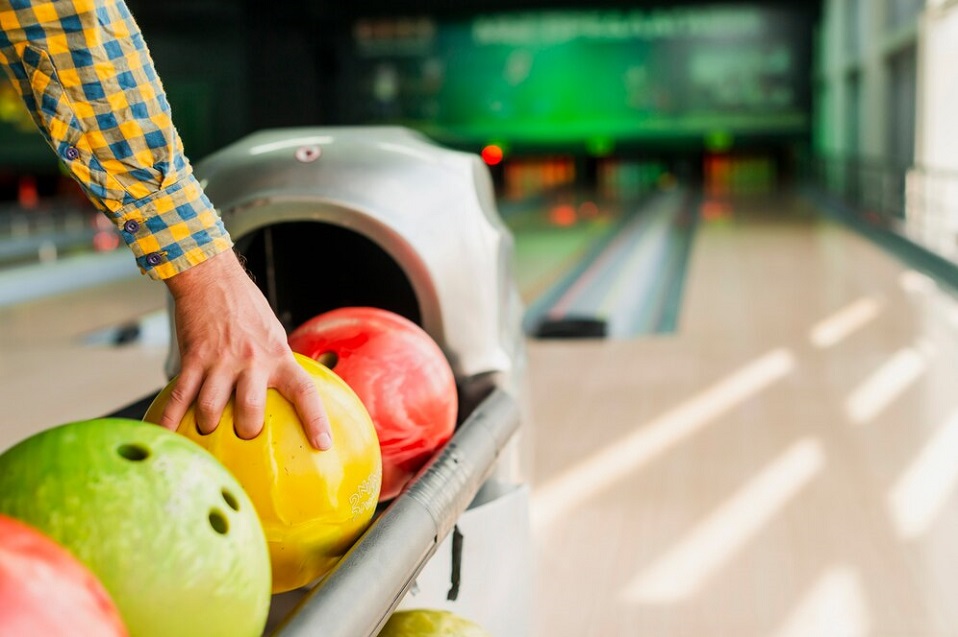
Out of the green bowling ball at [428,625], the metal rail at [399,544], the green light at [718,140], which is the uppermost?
the metal rail at [399,544]

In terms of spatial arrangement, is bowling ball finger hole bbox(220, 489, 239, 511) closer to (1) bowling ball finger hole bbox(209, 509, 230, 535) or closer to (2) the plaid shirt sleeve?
(1) bowling ball finger hole bbox(209, 509, 230, 535)

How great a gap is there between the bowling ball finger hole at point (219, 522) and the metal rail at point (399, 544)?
9 cm

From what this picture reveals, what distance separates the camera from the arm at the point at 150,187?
1.02 m

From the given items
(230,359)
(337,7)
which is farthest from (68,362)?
(337,7)

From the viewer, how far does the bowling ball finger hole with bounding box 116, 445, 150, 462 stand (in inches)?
33.1

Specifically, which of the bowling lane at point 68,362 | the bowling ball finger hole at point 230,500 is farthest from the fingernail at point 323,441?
the bowling lane at point 68,362

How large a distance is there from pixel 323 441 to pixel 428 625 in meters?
0.31

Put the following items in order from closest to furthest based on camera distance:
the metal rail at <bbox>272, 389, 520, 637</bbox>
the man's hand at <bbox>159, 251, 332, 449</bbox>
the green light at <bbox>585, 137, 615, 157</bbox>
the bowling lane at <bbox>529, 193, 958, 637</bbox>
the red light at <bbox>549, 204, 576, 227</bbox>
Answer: the metal rail at <bbox>272, 389, 520, 637</bbox> < the man's hand at <bbox>159, 251, 332, 449</bbox> < the bowling lane at <bbox>529, 193, 958, 637</bbox> < the red light at <bbox>549, 204, 576, 227</bbox> < the green light at <bbox>585, 137, 615, 157</bbox>

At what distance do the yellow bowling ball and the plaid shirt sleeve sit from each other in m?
0.15

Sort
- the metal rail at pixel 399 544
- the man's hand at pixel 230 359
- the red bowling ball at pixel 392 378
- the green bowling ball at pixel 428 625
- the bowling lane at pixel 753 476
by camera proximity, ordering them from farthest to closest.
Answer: the bowling lane at pixel 753 476 → the red bowling ball at pixel 392 378 → the green bowling ball at pixel 428 625 → the man's hand at pixel 230 359 → the metal rail at pixel 399 544

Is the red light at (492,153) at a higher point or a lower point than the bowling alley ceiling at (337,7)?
lower

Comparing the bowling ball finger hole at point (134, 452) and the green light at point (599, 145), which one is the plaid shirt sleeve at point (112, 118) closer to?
the bowling ball finger hole at point (134, 452)

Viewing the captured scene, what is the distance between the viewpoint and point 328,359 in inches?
56.7

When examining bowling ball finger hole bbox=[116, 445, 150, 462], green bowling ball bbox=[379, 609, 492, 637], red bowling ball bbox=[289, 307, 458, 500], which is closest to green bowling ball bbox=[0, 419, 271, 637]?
bowling ball finger hole bbox=[116, 445, 150, 462]
